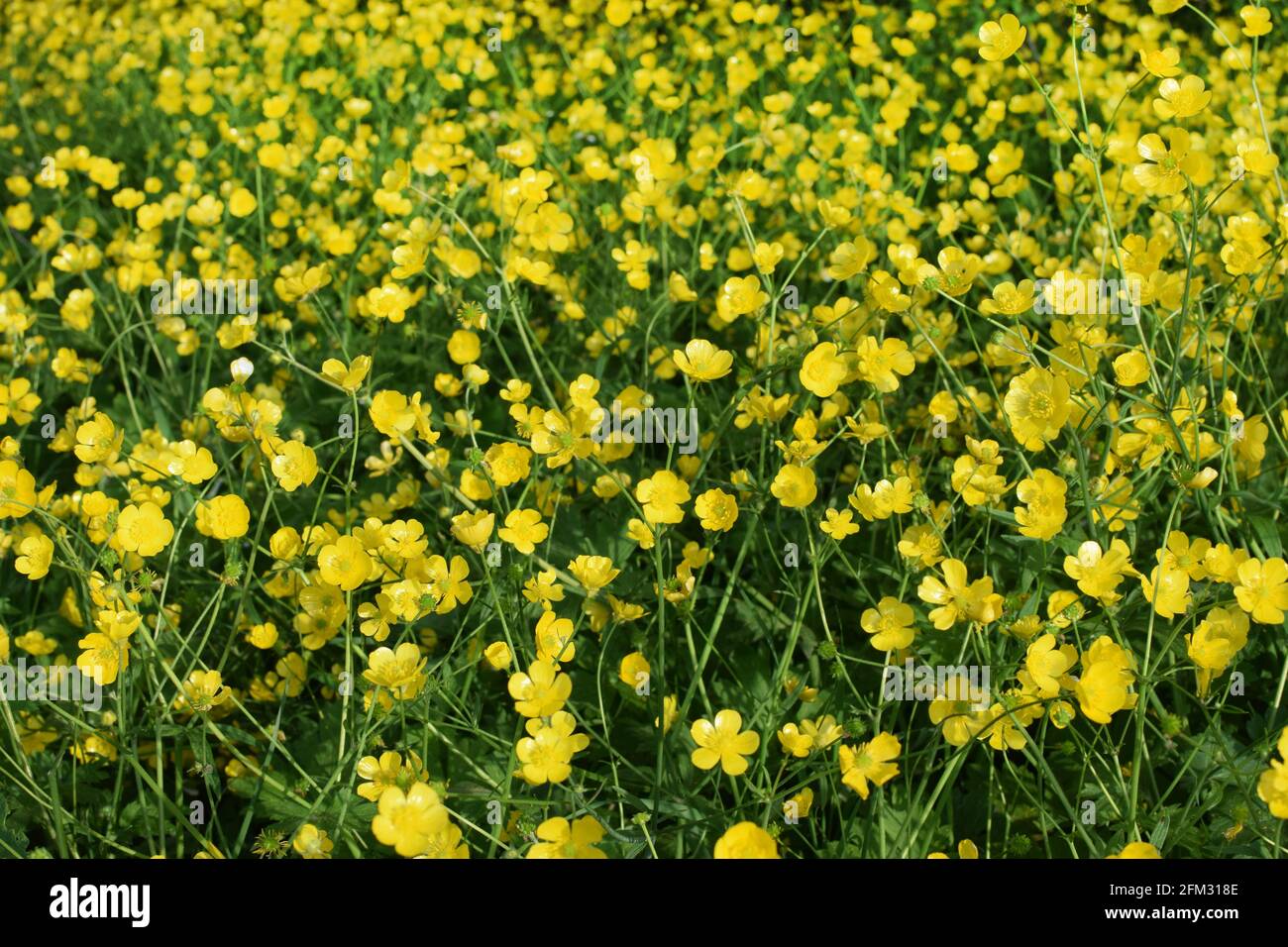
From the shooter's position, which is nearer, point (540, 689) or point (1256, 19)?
point (540, 689)

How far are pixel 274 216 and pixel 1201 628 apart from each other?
2572mm

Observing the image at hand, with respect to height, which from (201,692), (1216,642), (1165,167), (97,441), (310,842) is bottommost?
(310,842)

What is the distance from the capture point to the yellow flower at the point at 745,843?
1184 mm

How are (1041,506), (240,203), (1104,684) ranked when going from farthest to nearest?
(240,203), (1041,506), (1104,684)

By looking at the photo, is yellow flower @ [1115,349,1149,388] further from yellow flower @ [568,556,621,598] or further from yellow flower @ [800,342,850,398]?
yellow flower @ [568,556,621,598]

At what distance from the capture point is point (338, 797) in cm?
154

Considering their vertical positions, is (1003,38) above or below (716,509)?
above

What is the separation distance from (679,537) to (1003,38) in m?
0.99

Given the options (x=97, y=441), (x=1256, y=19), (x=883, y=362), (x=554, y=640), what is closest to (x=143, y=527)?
(x=97, y=441)

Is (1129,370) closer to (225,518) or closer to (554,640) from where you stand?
(554,640)

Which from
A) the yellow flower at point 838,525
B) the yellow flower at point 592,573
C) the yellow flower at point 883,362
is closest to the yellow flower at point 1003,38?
the yellow flower at point 883,362

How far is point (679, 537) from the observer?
2.03 meters

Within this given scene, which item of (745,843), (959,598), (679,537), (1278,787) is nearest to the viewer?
(1278,787)

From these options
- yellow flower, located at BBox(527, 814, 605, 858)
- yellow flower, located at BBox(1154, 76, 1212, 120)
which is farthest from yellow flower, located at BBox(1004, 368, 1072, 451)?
yellow flower, located at BBox(527, 814, 605, 858)
